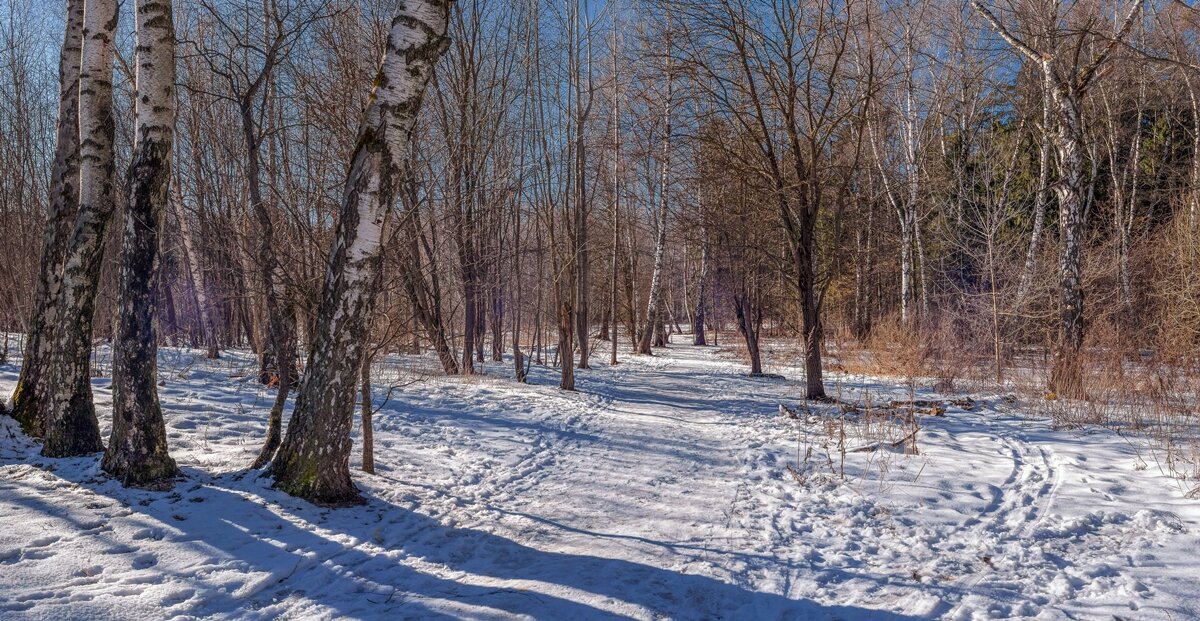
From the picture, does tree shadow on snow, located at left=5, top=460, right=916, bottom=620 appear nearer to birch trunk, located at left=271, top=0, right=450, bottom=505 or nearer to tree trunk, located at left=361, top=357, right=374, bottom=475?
birch trunk, located at left=271, top=0, right=450, bottom=505

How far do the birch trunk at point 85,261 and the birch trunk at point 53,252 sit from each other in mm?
595

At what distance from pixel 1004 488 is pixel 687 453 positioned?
313 centimetres

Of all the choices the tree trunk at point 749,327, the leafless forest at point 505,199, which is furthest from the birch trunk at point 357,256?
the tree trunk at point 749,327

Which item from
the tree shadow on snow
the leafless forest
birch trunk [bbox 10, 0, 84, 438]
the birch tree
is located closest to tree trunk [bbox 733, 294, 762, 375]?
the leafless forest

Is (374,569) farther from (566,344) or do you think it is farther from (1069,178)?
(1069,178)

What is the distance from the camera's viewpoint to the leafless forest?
4711 mm

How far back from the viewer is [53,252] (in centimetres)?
585

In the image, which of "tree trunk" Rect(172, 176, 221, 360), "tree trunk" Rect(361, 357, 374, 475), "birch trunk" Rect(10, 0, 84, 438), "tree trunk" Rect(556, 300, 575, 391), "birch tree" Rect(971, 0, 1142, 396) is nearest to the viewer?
"tree trunk" Rect(361, 357, 374, 475)

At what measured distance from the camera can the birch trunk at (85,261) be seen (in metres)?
5.20

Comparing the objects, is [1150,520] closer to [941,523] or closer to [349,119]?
[941,523]

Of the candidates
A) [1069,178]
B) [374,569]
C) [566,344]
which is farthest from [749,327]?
[374,569]

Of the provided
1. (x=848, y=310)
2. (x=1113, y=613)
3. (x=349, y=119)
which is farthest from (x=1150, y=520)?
(x=848, y=310)

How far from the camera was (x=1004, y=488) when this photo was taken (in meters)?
5.39

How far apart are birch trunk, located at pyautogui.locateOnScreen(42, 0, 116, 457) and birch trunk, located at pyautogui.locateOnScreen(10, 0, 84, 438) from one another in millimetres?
595
